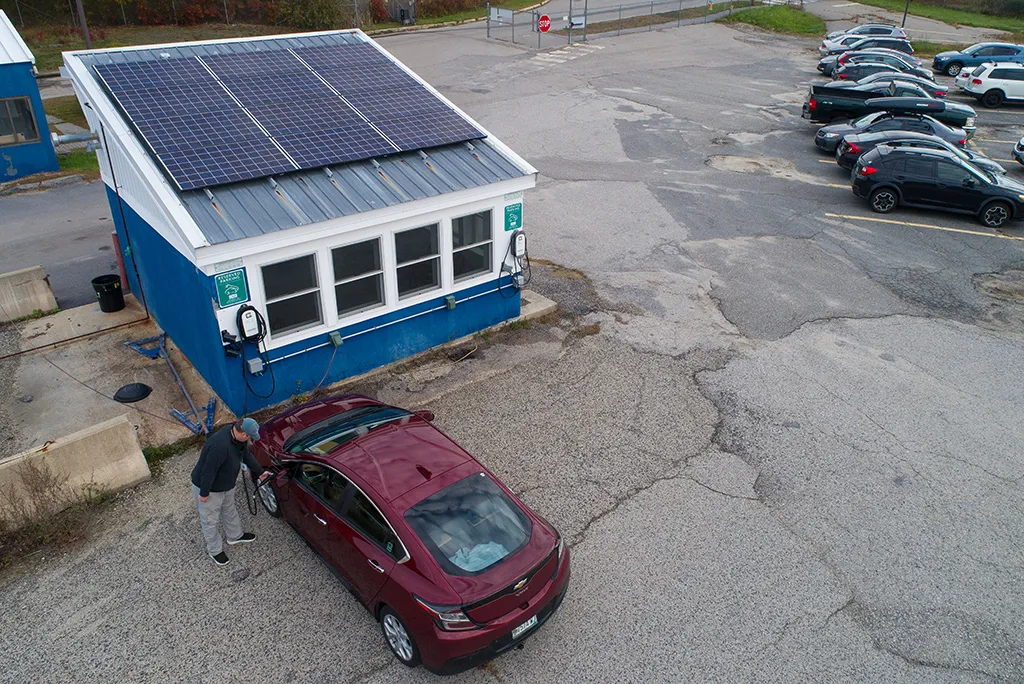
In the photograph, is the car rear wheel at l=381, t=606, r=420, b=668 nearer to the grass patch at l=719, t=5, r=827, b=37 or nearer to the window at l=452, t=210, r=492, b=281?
the window at l=452, t=210, r=492, b=281

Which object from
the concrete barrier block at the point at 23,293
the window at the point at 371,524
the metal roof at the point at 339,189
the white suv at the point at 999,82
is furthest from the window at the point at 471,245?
the white suv at the point at 999,82

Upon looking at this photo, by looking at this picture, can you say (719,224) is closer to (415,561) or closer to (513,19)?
(415,561)

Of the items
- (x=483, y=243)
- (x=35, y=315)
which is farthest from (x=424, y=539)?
(x=35, y=315)

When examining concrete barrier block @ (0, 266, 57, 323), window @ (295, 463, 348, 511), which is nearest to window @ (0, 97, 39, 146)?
concrete barrier block @ (0, 266, 57, 323)

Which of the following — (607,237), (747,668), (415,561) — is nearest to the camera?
(415,561)

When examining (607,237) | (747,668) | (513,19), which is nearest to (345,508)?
(747,668)

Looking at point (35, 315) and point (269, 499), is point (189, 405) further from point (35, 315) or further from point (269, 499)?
point (35, 315)
